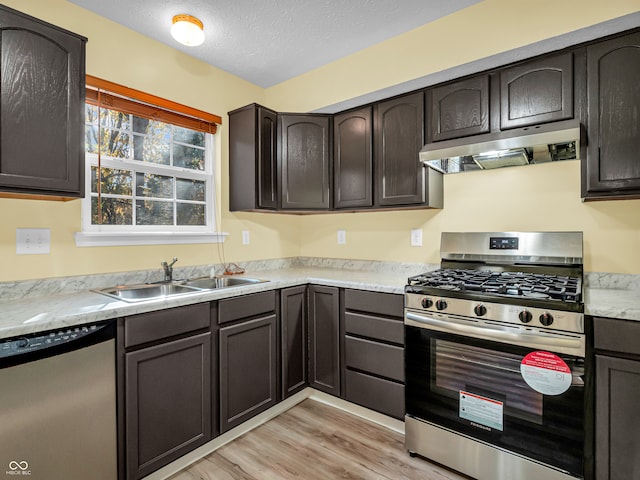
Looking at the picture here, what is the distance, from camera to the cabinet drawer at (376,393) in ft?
6.87

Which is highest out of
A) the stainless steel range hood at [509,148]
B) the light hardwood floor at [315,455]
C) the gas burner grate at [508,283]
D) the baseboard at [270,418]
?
the stainless steel range hood at [509,148]

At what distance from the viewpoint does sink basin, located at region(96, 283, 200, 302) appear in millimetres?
2008

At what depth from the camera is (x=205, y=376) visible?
6.22ft

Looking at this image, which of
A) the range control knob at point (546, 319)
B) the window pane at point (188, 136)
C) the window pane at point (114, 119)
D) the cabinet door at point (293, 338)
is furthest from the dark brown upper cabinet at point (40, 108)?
the range control knob at point (546, 319)

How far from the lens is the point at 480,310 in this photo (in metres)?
1.68

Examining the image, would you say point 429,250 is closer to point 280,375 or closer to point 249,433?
point 280,375

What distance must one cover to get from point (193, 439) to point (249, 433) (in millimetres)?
429

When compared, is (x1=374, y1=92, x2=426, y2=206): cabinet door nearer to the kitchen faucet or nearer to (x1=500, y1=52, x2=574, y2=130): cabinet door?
(x1=500, y1=52, x2=574, y2=130): cabinet door

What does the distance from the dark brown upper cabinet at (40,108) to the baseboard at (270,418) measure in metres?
1.51

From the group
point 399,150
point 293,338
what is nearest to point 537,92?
point 399,150

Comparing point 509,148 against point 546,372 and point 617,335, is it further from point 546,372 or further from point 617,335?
point 546,372

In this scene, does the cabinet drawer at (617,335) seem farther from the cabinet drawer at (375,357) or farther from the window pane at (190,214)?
the window pane at (190,214)

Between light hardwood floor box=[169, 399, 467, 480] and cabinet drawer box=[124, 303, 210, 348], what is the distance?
0.77 meters

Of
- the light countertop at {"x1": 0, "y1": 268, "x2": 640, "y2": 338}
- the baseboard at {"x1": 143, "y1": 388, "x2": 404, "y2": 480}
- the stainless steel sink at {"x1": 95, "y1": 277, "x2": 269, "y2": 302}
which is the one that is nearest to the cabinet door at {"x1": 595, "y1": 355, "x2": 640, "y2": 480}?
the light countertop at {"x1": 0, "y1": 268, "x2": 640, "y2": 338}
